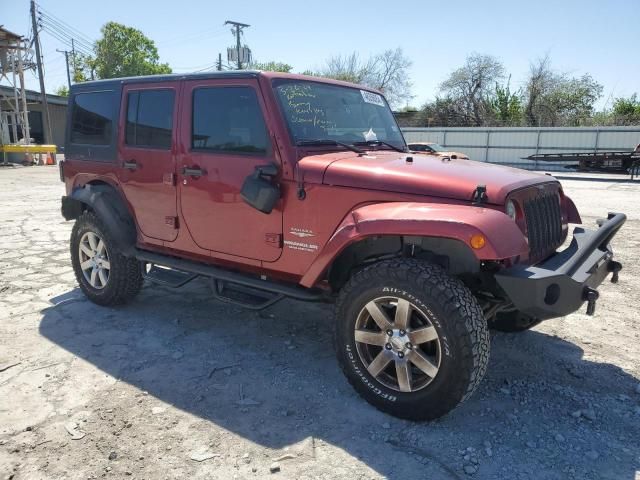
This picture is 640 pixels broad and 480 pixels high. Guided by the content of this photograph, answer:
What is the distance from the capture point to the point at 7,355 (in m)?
3.73

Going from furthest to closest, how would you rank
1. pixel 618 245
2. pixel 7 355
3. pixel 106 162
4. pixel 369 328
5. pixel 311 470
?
pixel 618 245 → pixel 106 162 → pixel 7 355 → pixel 369 328 → pixel 311 470

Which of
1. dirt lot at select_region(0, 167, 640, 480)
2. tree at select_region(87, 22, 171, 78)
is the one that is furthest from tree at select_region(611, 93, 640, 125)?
tree at select_region(87, 22, 171, 78)

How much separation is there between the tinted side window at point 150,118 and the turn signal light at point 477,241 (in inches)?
102

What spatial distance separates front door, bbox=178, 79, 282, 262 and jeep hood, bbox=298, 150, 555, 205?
407 mm

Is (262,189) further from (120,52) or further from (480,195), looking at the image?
(120,52)

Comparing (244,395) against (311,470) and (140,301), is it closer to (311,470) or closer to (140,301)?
(311,470)

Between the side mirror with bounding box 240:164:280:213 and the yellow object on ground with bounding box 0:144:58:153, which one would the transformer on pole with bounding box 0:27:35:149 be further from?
the side mirror with bounding box 240:164:280:213

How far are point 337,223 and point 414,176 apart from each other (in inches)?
22.1

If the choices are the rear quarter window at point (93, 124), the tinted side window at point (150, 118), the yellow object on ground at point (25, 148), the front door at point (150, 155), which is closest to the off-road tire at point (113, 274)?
the front door at point (150, 155)

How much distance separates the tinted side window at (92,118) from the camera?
4508mm

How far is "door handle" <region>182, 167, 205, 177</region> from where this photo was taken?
3751 millimetres

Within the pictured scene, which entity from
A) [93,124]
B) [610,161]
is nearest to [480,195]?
[93,124]

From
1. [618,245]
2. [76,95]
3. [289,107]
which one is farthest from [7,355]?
[618,245]

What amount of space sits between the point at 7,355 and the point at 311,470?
2.64 metres
